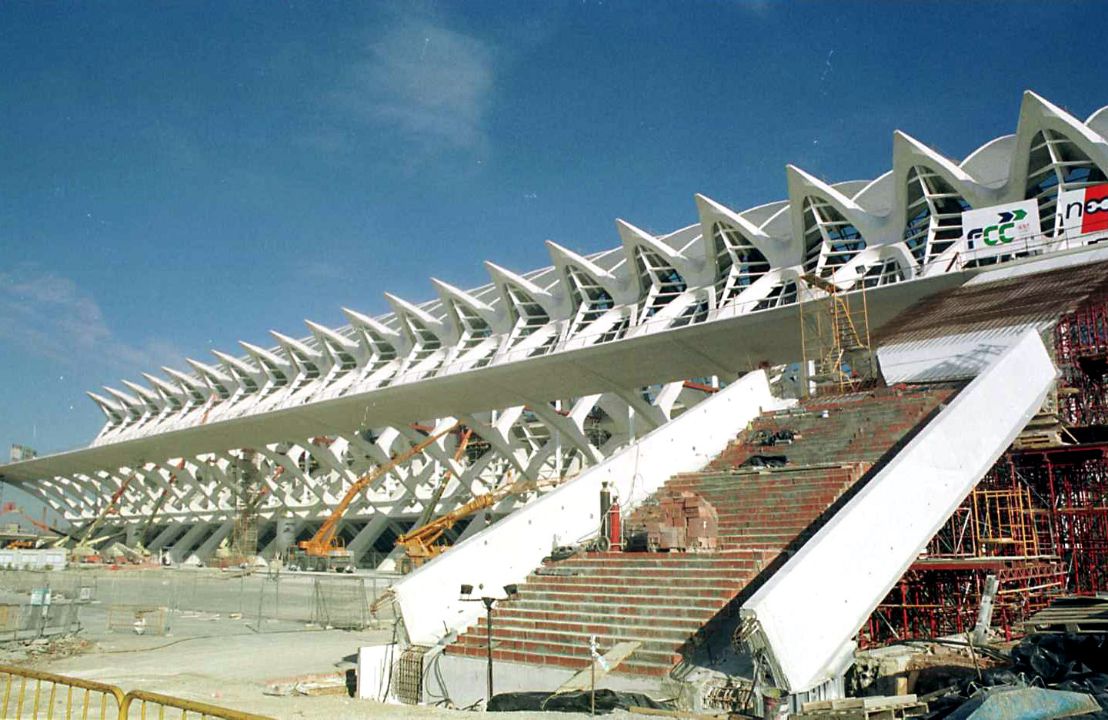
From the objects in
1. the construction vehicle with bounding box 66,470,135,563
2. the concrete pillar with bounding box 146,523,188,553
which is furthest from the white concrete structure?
the construction vehicle with bounding box 66,470,135,563

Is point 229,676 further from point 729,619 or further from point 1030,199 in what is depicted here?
point 1030,199

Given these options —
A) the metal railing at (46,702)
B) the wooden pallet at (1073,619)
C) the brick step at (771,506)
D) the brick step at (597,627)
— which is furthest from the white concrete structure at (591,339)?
the metal railing at (46,702)

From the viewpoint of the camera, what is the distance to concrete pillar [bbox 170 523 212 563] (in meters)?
61.6

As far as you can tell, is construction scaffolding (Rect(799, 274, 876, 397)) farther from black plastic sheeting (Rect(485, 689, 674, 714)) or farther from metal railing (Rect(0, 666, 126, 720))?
metal railing (Rect(0, 666, 126, 720))

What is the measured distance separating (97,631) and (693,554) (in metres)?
12.8

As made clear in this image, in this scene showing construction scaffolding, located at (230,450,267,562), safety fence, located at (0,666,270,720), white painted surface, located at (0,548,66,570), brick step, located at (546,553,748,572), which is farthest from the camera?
construction scaffolding, located at (230,450,267,562)

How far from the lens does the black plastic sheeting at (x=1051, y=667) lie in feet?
24.1

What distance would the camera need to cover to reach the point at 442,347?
4253 centimetres

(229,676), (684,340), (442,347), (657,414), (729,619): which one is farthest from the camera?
(442,347)

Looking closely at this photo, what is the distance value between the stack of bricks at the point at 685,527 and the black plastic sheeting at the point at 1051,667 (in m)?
4.51

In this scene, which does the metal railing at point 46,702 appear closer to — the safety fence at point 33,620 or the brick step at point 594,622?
the brick step at point 594,622

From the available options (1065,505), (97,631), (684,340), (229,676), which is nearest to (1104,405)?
(1065,505)

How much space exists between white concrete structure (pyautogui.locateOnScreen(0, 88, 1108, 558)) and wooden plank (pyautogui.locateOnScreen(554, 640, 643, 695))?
16594 millimetres

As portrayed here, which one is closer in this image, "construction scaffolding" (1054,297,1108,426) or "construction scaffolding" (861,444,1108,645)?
"construction scaffolding" (861,444,1108,645)
